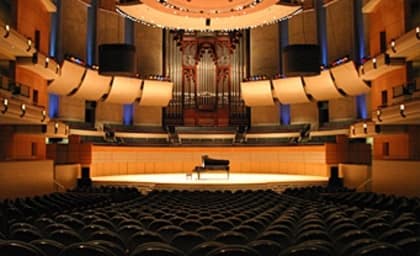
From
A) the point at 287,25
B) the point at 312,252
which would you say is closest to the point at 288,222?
the point at 312,252

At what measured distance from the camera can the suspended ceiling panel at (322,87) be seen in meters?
17.0

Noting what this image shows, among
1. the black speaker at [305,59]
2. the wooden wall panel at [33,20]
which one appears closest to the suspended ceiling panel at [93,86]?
the wooden wall panel at [33,20]

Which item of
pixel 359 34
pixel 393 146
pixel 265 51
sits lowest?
pixel 393 146

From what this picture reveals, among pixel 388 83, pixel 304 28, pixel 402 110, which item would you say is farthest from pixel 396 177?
pixel 304 28

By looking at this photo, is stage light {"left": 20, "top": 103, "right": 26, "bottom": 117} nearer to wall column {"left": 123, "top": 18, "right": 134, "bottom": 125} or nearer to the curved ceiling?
the curved ceiling

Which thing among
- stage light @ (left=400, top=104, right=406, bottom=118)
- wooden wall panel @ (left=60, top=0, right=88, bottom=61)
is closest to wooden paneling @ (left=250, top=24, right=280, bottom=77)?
wooden wall panel @ (left=60, top=0, right=88, bottom=61)

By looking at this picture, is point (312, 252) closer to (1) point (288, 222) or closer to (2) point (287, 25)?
(1) point (288, 222)

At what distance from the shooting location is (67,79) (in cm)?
1611

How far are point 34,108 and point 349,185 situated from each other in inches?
399

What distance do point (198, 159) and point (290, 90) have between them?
4844mm

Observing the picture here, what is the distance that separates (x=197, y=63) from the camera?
1975 cm

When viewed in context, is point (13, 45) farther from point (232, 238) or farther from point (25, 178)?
point (232, 238)

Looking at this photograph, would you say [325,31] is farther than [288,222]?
Yes

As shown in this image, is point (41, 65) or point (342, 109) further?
point (342, 109)
